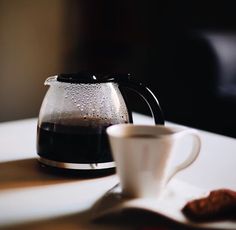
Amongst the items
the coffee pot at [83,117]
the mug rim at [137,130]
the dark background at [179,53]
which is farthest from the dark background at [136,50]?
the mug rim at [137,130]

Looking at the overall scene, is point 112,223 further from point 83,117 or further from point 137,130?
point 83,117

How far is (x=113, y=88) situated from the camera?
2.61 feet

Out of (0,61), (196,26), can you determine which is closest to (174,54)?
(196,26)

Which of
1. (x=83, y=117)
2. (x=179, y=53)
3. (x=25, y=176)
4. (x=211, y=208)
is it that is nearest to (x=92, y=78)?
(x=83, y=117)

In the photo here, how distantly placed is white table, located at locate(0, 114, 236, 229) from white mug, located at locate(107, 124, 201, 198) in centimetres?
6

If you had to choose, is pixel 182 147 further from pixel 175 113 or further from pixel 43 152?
pixel 175 113

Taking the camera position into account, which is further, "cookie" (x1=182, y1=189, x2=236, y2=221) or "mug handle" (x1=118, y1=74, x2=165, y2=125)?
"mug handle" (x1=118, y1=74, x2=165, y2=125)

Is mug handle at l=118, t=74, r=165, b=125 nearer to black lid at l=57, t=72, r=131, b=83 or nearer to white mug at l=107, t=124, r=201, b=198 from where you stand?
black lid at l=57, t=72, r=131, b=83

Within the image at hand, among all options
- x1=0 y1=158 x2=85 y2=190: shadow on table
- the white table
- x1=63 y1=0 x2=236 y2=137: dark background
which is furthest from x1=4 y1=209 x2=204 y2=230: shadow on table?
x1=63 y1=0 x2=236 y2=137: dark background

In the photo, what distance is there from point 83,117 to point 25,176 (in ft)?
0.45

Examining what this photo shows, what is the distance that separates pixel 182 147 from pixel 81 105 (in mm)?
253

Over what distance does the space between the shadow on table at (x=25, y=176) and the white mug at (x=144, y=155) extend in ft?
0.52

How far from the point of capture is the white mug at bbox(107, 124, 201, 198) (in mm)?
555

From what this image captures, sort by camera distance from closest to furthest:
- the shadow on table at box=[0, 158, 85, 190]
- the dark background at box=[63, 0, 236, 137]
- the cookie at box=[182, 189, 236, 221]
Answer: the cookie at box=[182, 189, 236, 221] < the shadow on table at box=[0, 158, 85, 190] < the dark background at box=[63, 0, 236, 137]
